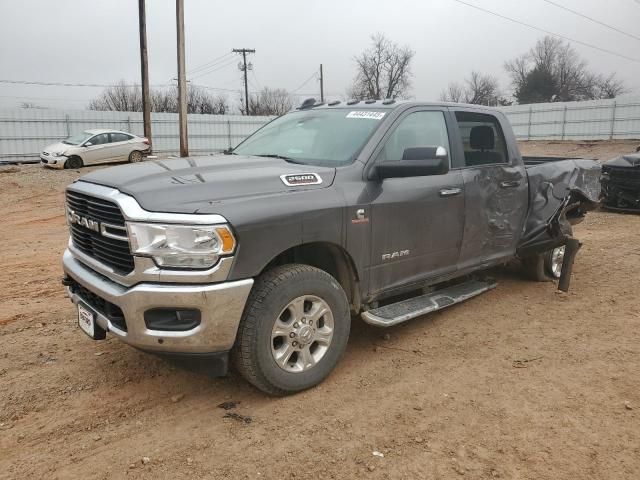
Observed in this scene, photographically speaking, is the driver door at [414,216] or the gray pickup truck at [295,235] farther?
the driver door at [414,216]

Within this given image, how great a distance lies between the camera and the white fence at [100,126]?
23859 millimetres

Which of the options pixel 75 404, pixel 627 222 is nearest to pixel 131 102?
pixel 627 222

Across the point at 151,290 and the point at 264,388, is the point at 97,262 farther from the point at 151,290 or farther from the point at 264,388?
the point at 264,388

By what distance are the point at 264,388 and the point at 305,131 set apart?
2.13 metres

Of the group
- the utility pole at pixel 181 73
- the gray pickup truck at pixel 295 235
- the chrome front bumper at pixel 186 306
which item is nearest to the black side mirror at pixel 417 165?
the gray pickup truck at pixel 295 235

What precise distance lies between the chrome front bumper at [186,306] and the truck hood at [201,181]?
0.44 meters

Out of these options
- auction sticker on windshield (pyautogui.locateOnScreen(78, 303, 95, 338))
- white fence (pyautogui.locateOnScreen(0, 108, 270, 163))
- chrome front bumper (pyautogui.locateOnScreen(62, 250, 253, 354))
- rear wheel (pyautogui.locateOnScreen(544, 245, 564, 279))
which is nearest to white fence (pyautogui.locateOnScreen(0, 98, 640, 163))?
white fence (pyautogui.locateOnScreen(0, 108, 270, 163))

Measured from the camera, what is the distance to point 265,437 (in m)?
3.07

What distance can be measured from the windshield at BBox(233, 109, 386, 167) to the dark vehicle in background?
8571mm

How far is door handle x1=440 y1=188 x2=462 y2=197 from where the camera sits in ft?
14.1

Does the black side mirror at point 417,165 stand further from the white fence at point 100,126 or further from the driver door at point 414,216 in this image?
the white fence at point 100,126

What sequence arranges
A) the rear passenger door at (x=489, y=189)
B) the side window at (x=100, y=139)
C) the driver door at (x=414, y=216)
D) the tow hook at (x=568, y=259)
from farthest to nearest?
the side window at (x=100, y=139)
the tow hook at (x=568, y=259)
the rear passenger door at (x=489, y=189)
the driver door at (x=414, y=216)

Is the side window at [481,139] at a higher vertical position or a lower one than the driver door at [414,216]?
higher

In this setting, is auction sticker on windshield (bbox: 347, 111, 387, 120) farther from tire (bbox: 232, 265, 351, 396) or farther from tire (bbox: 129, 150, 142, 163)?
tire (bbox: 129, 150, 142, 163)
